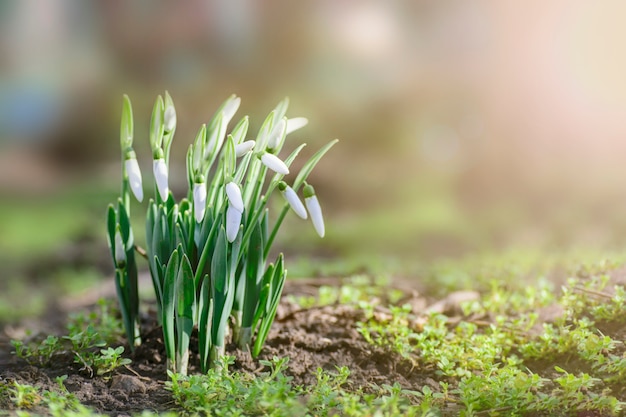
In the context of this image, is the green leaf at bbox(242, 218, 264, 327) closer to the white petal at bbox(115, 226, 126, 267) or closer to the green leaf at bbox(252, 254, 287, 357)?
the green leaf at bbox(252, 254, 287, 357)

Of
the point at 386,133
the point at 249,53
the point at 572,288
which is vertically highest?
the point at 249,53

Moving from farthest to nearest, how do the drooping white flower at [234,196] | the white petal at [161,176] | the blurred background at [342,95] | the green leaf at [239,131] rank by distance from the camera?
the blurred background at [342,95] → the green leaf at [239,131] → the white petal at [161,176] → the drooping white flower at [234,196]

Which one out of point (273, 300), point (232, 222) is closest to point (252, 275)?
point (273, 300)

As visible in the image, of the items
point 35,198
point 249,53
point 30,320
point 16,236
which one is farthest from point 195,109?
point 30,320

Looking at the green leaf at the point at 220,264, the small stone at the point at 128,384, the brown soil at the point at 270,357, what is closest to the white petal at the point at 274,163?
the green leaf at the point at 220,264

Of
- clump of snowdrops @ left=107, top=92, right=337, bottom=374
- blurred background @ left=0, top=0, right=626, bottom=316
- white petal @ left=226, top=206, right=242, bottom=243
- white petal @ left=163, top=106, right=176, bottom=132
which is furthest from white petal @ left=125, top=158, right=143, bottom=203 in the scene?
blurred background @ left=0, top=0, right=626, bottom=316

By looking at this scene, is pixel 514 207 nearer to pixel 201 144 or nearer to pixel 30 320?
pixel 30 320

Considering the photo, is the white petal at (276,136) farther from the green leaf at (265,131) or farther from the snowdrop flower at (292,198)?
the snowdrop flower at (292,198)
